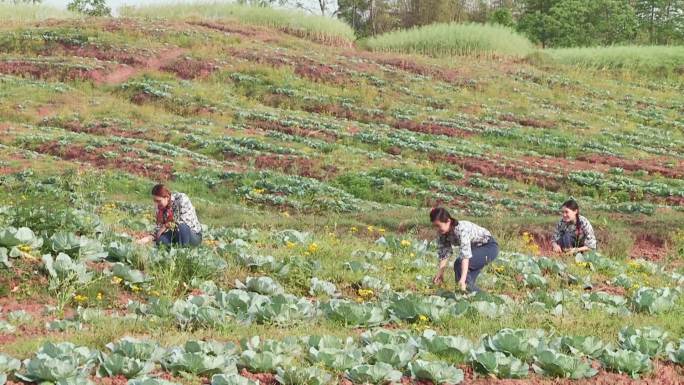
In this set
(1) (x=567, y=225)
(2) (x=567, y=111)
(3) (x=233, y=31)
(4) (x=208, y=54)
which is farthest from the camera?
(3) (x=233, y=31)

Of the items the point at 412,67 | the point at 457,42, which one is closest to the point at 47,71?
the point at 412,67

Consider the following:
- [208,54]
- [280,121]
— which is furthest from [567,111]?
[208,54]

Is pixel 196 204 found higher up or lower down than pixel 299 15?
lower down

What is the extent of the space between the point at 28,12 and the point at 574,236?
3918cm

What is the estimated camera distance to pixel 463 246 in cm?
845

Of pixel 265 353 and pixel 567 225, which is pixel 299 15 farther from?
pixel 265 353

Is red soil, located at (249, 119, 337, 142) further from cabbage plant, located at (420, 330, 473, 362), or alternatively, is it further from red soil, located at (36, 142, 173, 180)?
cabbage plant, located at (420, 330, 473, 362)

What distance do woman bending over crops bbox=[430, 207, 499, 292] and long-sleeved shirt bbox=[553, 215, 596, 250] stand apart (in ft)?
12.4

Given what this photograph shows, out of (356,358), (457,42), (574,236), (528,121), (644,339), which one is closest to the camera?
(356,358)

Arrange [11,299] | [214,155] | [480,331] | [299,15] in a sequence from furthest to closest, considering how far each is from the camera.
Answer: [299,15] < [214,155] < [11,299] < [480,331]

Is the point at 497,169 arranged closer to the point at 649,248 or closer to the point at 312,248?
the point at 649,248

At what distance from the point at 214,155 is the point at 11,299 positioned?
14718 millimetres

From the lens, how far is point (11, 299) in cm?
741

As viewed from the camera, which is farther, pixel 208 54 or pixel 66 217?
pixel 208 54
